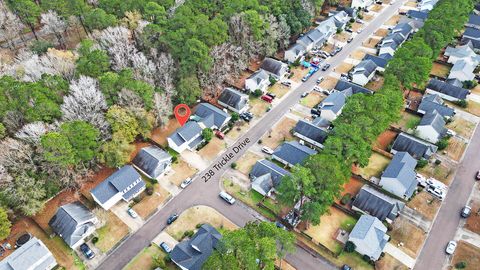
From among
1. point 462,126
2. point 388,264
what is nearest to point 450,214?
point 388,264

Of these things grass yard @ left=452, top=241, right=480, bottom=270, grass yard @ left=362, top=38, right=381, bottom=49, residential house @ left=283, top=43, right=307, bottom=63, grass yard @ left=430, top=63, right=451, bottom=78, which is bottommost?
grass yard @ left=452, top=241, right=480, bottom=270

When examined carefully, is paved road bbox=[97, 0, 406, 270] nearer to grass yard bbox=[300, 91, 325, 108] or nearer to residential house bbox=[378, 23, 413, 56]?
grass yard bbox=[300, 91, 325, 108]

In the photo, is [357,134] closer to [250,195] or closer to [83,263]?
[250,195]

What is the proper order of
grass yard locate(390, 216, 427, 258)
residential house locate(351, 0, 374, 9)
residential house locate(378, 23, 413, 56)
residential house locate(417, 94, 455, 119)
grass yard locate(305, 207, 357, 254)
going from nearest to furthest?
1. grass yard locate(390, 216, 427, 258)
2. grass yard locate(305, 207, 357, 254)
3. residential house locate(417, 94, 455, 119)
4. residential house locate(378, 23, 413, 56)
5. residential house locate(351, 0, 374, 9)

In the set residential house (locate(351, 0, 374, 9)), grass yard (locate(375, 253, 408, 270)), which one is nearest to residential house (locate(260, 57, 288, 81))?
residential house (locate(351, 0, 374, 9))

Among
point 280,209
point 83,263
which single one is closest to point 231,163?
point 280,209

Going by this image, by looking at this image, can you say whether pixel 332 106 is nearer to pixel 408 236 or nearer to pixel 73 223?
pixel 408 236
